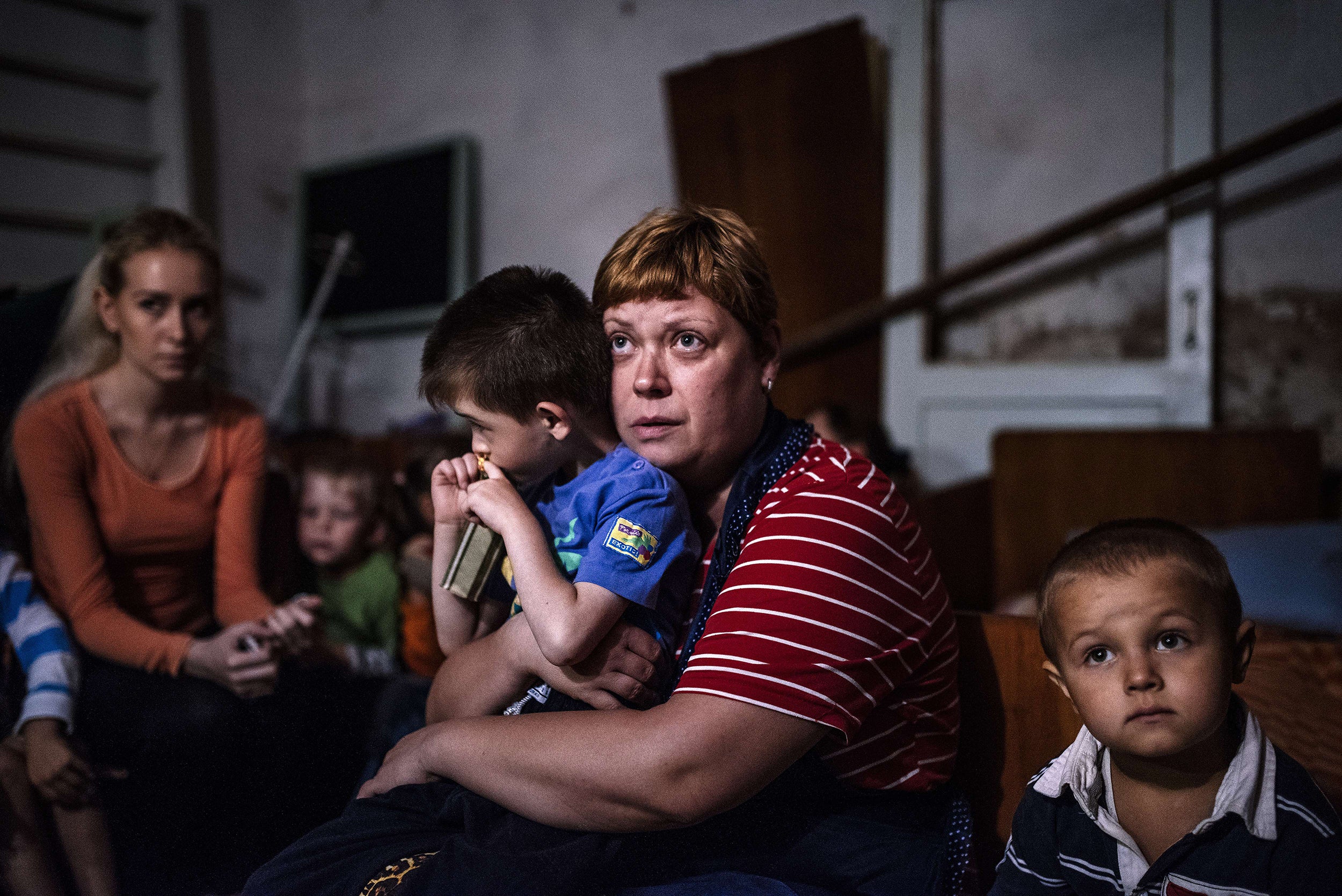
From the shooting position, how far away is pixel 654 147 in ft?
12.1

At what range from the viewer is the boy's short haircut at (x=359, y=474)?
218 cm

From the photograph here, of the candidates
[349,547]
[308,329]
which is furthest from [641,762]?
[308,329]

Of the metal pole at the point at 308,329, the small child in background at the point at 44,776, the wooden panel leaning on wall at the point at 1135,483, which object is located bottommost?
the small child in background at the point at 44,776

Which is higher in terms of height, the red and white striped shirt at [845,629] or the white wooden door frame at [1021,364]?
the white wooden door frame at [1021,364]

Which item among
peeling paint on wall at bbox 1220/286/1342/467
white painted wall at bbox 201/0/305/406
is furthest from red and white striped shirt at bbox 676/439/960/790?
white painted wall at bbox 201/0/305/406

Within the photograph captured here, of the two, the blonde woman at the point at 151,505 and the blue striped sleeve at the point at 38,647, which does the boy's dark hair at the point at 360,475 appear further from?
the blue striped sleeve at the point at 38,647

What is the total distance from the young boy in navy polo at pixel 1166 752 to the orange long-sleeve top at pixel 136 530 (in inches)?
47.8

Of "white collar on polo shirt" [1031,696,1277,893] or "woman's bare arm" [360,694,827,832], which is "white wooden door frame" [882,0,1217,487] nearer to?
"white collar on polo shirt" [1031,696,1277,893]

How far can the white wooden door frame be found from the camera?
2.59 meters

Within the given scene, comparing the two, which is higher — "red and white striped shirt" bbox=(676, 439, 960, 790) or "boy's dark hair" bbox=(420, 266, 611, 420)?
"boy's dark hair" bbox=(420, 266, 611, 420)

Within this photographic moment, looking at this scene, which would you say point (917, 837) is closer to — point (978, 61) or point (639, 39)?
point (978, 61)

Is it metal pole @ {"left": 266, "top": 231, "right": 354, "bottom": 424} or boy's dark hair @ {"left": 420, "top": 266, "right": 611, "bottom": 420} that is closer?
boy's dark hair @ {"left": 420, "top": 266, "right": 611, "bottom": 420}

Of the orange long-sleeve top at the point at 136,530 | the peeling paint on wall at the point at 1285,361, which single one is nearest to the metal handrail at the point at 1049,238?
the peeling paint on wall at the point at 1285,361

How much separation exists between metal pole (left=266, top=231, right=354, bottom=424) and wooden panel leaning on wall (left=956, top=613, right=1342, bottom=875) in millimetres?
3501
